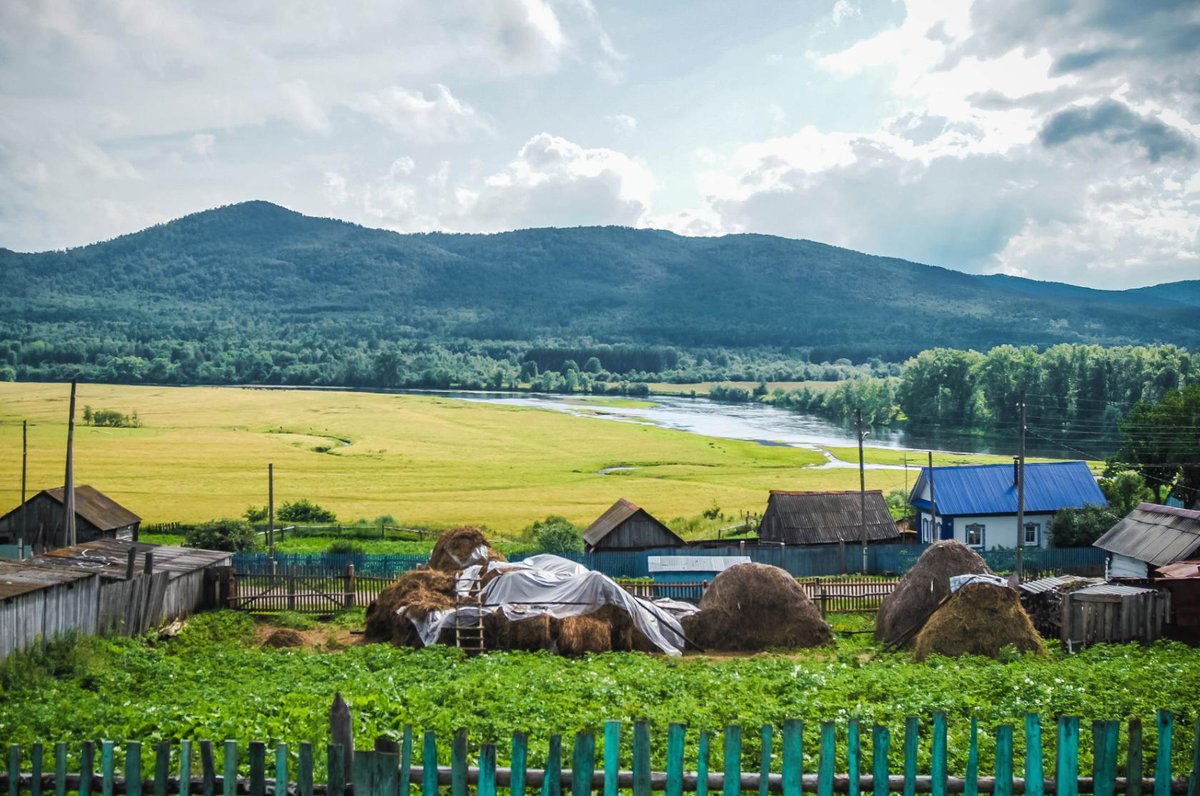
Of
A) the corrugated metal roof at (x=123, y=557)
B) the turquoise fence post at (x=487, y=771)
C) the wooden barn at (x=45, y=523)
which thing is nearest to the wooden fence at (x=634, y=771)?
the turquoise fence post at (x=487, y=771)

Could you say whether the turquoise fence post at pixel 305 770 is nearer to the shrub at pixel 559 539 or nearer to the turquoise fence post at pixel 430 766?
the turquoise fence post at pixel 430 766

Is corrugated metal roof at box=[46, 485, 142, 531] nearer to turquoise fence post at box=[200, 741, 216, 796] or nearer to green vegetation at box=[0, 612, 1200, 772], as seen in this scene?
green vegetation at box=[0, 612, 1200, 772]

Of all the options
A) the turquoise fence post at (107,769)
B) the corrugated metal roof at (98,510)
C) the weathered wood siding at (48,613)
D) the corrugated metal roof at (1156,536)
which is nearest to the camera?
the turquoise fence post at (107,769)

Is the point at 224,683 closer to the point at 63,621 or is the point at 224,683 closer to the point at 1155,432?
the point at 63,621

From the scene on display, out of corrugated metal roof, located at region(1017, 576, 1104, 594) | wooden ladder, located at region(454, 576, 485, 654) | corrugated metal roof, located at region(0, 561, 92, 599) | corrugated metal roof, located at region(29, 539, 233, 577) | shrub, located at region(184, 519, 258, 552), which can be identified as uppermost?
corrugated metal roof, located at region(0, 561, 92, 599)

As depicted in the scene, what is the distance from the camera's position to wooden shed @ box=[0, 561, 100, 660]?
19.0m

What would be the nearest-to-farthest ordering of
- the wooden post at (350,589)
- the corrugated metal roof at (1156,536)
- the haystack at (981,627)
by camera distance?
1. the haystack at (981,627)
2. the wooden post at (350,589)
3. the corrugated metal roof at (1156,536)

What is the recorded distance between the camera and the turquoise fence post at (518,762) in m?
6.64

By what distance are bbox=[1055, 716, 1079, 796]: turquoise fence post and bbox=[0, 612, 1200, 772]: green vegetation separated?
3932 mm

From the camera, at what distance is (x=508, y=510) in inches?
2362

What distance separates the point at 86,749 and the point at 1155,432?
5836 centimetres

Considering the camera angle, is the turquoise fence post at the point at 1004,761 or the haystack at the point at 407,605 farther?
the haystack at the point at 407,605

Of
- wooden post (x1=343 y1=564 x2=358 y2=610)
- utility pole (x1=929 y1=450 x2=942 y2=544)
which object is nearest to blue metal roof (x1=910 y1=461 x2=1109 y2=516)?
utility pole (x1=929 y1=450 x2=942 y2=544)

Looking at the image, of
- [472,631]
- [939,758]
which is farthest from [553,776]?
[472,631]
